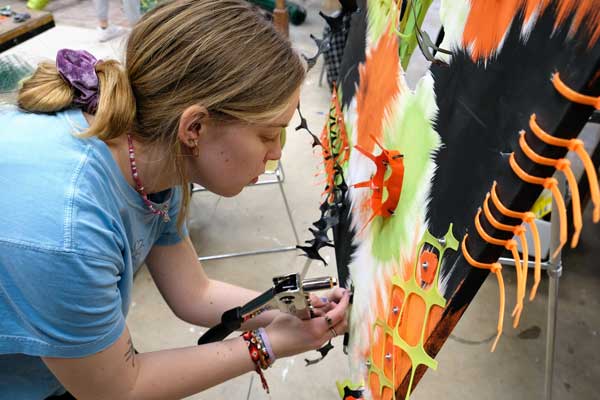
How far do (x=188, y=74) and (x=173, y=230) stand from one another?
374mm

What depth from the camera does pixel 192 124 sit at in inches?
25.9

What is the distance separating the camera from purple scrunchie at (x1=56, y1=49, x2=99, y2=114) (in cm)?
71

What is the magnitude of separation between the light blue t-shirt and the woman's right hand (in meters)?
0.25

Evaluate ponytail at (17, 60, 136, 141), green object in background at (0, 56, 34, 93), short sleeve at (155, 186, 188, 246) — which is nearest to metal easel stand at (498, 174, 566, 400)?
short sleeve at (155, 186, 188, 246)

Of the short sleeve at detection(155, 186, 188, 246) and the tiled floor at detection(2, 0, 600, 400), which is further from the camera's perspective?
the tiled floor at detection(2, 0, 600, 400)

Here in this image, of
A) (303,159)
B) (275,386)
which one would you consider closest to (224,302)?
(275,386)

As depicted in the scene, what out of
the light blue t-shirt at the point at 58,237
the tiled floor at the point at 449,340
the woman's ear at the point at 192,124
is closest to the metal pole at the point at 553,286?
the tiled floor at the point at 449,340

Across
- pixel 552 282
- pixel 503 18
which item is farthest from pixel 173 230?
pixel 552 282

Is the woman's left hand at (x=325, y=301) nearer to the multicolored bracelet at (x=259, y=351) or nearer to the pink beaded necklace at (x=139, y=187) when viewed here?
the multicolored bracelet at (x=259, y=351)

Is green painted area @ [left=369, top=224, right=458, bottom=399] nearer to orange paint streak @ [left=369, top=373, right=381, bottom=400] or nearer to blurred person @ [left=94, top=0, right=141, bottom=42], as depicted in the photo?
orange paint streak @ [left=369, top=373, right=381, bottom=400]

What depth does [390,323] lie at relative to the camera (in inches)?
26.2

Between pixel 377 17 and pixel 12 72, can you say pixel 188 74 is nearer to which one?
pixel 377 17

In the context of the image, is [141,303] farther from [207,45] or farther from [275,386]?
[207,45]

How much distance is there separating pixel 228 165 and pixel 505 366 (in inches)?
52.0
